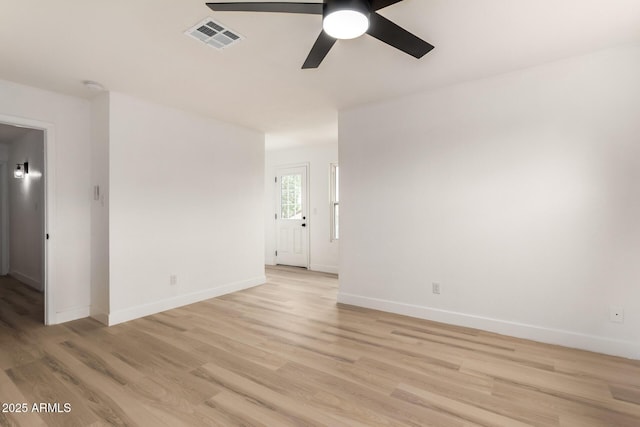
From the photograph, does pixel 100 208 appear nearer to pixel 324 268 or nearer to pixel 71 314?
pixel 71 314

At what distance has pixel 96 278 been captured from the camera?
3674 millimetres

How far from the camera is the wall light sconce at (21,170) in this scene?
5.07 meters

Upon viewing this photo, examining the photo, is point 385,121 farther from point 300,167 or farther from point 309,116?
point 300,167

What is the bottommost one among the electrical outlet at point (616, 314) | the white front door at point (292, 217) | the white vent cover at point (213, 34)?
the electrical outlet at point (616, 314)

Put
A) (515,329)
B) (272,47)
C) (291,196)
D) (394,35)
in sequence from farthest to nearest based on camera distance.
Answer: (291,196) → (515,329) → (272,47) → (394,35)

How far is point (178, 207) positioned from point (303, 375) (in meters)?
2.78

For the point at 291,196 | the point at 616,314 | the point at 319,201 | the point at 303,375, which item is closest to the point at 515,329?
the point at 616,314

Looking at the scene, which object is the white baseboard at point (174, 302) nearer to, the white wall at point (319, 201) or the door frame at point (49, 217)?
the door frame at point (49, 217)

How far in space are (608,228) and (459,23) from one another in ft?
6.96

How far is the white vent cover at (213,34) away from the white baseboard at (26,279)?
4889mm

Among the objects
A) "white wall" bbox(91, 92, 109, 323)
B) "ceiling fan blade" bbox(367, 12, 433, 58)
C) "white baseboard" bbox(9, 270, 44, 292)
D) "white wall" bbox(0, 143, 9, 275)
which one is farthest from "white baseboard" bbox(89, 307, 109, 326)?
"white wall" bbox(0, 143, 9, 275)

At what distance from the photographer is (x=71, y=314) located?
362 cm

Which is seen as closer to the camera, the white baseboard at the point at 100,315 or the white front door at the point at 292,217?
the white baseboard at the point at 100,315

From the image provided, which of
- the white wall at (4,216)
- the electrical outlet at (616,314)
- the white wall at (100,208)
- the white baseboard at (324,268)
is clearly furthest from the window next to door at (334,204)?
the white wall at (4,216)
